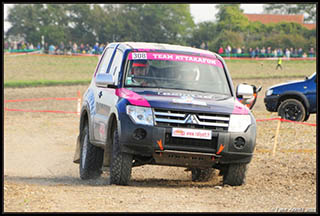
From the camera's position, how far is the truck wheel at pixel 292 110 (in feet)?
66.8

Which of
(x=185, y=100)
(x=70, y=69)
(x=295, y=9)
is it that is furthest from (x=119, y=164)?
(x=295, y=9)

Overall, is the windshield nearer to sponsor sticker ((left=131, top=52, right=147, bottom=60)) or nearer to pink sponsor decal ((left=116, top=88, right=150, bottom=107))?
sponsor sticker ((left=131, top=52, right=147, bottom=60))

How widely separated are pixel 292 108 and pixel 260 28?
77290mm

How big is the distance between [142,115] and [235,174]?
162cm

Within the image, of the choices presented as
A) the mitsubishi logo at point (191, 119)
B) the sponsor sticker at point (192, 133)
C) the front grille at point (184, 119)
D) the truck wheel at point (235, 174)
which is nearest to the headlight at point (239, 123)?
the front grille at point (184, 119)

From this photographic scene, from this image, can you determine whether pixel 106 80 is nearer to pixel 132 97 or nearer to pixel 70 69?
pixel 132 97

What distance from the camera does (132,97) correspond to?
8969mm

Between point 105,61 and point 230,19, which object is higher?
point 105,61

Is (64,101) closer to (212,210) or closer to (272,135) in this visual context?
(272,135)

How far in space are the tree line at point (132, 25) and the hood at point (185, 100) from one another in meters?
78.7

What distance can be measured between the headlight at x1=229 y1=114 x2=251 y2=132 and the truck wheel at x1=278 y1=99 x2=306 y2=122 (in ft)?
38.2

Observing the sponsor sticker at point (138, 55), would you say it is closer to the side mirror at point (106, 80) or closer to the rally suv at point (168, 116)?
the rally suv at point (168, 116)

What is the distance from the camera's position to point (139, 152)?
874 cm

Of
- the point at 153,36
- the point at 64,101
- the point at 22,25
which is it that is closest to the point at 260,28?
the point at 153,36
